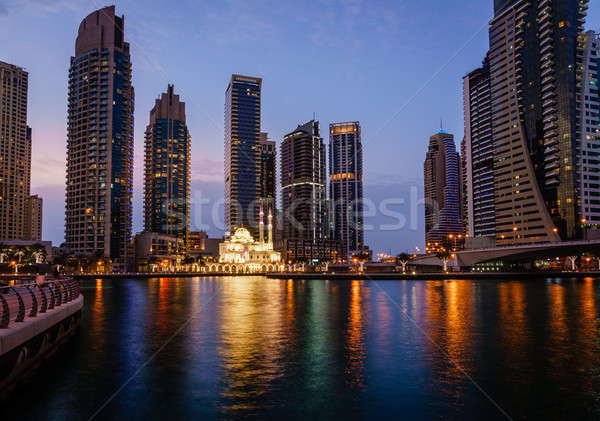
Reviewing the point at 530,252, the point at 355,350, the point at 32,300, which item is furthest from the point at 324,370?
the point at 530,252

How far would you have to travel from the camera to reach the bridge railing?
858 inches

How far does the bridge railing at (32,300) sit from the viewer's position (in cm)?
2180

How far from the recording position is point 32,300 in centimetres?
2619

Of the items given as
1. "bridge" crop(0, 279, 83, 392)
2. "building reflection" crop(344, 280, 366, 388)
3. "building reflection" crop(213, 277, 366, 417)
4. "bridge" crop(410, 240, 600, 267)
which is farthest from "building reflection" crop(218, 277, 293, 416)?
"bridge" crop(410, 240, 600, 267)

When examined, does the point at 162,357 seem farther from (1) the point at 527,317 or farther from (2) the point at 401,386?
(1) the point at 527,317

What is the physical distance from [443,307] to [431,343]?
28715 mm

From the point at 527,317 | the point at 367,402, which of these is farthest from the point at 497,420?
the point at 527,317

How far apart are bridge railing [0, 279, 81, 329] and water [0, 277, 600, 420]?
306 cm

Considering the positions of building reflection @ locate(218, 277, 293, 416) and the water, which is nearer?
the water

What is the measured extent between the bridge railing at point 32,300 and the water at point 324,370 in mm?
3064

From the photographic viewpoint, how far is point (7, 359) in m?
20.7

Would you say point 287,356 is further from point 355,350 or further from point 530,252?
point 530,252

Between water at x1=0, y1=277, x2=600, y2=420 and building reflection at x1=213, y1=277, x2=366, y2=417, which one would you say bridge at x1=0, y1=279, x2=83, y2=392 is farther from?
building reflection at x1=213, y1=277, x2=366, y2=417

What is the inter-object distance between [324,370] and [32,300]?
15.1m
